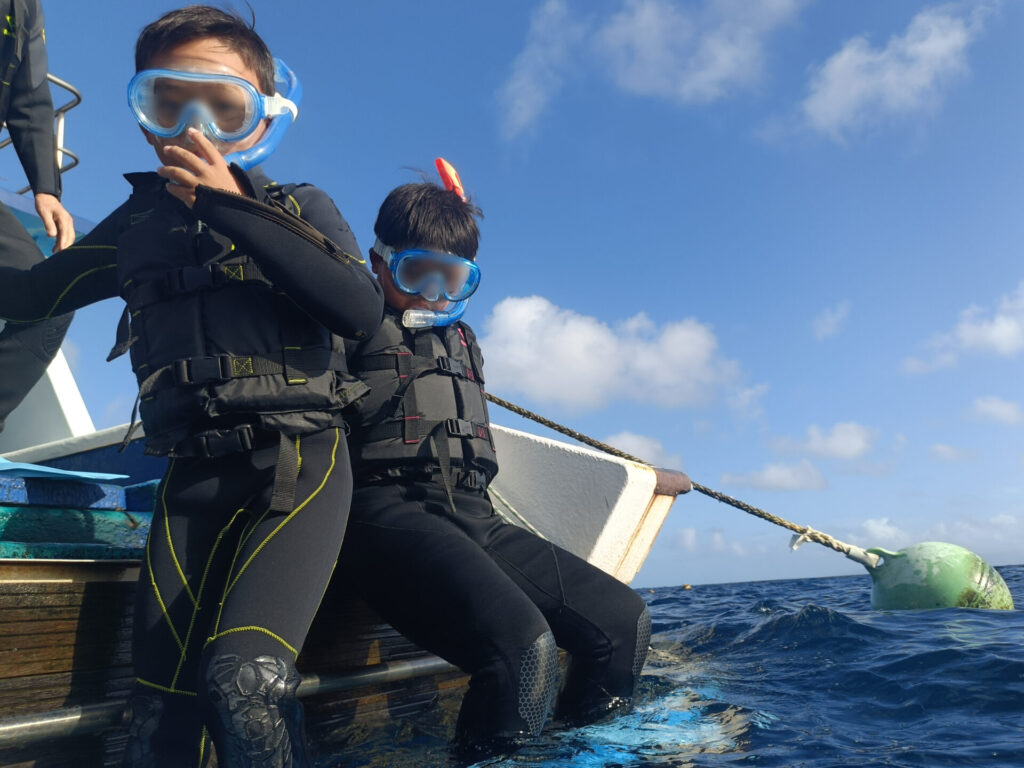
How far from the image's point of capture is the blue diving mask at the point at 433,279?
254cm

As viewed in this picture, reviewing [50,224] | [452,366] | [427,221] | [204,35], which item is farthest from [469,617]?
[50,224]

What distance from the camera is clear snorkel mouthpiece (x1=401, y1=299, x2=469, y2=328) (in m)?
2.51

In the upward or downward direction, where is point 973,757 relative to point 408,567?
downward

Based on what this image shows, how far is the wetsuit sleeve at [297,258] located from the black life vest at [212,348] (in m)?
0.11

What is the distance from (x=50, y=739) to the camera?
1.71 metres

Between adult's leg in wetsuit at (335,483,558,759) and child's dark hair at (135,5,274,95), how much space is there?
53.0 inches

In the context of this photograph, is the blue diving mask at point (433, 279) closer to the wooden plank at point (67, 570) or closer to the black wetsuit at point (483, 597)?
the black wetsuit at point (483, 597)

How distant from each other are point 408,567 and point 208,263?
3.25 ft

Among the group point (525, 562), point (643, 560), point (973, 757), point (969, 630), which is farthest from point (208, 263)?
point (969, 630)

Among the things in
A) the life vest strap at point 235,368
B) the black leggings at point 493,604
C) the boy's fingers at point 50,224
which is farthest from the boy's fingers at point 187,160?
the boy's fingers at point 50,224

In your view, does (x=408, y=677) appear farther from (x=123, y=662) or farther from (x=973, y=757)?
(x=973, y=757)

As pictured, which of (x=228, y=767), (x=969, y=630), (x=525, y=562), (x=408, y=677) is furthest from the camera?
(x=969, y=630)

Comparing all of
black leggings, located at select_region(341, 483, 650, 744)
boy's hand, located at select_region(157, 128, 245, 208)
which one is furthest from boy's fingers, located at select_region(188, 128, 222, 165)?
black leggings, located at select_region(341, 483, 650, 744)

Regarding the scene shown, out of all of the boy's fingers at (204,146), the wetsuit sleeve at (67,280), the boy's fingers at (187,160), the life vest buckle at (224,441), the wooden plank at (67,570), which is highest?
the boy's fingers at (204,146)
